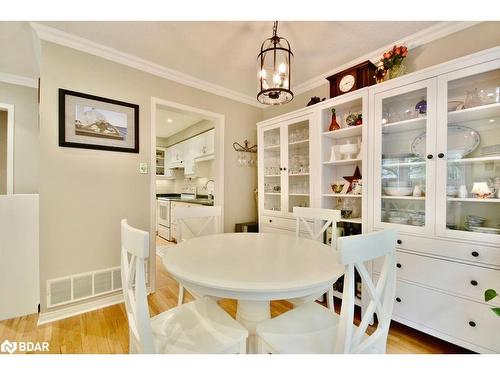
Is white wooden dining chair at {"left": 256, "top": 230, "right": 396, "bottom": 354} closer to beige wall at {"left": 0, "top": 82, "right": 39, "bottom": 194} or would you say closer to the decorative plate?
the decorative plate

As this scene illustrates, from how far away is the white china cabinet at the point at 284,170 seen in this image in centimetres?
240

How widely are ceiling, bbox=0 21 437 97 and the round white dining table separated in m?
1.63

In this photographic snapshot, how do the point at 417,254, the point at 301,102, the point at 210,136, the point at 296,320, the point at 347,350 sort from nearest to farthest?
the point at 347,350 < the point at 296,320 < the point at 417,254 < the point at 301,102 < the point at 210,136

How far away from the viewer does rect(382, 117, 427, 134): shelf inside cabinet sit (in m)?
1.62

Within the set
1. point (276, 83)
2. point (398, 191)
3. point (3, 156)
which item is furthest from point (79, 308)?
point (398, 191)

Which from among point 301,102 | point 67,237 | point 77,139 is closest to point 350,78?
point 301,102

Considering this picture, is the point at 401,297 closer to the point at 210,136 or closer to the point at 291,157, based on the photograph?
the point at 291,157

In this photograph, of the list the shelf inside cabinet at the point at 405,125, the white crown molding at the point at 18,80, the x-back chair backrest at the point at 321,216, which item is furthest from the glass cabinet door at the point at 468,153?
the white crown molding at the point at 18,80

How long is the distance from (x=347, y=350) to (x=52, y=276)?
220 cm

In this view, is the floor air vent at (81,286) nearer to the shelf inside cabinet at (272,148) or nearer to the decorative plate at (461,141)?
the shelf inside cabinet at (272,148)

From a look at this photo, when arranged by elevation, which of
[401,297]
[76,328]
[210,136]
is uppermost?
[210,136]

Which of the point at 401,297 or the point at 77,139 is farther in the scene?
the point at 77,139

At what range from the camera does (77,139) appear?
6.18ft

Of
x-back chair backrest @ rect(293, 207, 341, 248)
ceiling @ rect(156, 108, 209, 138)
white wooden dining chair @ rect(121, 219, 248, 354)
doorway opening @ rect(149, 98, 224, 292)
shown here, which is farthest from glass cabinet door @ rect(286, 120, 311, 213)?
ceiling @ rect(156, 108, 209, 138)
